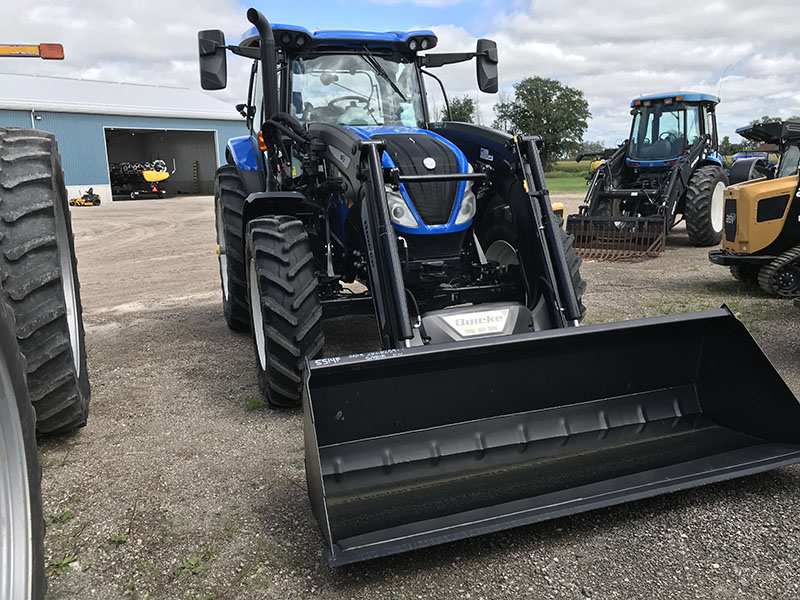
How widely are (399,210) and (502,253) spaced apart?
0.81 metres

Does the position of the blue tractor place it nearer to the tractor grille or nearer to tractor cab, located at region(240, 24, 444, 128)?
tractor cab, located at region(240, 24, 444, 128)

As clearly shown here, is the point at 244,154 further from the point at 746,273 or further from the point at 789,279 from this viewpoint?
the point at 746,273

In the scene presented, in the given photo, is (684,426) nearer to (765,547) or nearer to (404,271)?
(765,547)

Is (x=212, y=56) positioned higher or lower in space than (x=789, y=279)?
higher

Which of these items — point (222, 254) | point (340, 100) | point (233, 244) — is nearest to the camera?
point (340, 100)

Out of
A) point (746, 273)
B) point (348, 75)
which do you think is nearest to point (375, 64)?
point (348, 75)

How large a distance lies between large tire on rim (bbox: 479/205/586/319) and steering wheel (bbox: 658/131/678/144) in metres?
8.06

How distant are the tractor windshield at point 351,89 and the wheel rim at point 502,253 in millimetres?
1275

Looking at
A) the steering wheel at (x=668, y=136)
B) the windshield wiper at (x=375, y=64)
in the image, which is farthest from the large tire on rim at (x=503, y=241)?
the steering wheel at (x=668, y=136)

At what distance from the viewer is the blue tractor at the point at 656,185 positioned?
1015 cm

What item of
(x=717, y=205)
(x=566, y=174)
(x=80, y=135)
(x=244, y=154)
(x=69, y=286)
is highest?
(x=80, y=135)

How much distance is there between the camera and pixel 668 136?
1155 centimetres

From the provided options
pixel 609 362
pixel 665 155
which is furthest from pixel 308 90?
pixel 665 155

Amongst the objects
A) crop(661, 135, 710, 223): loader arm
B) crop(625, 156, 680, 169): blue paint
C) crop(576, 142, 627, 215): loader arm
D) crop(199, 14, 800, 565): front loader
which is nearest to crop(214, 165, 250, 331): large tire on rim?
crop(199, 14, 800, 565): front loader
